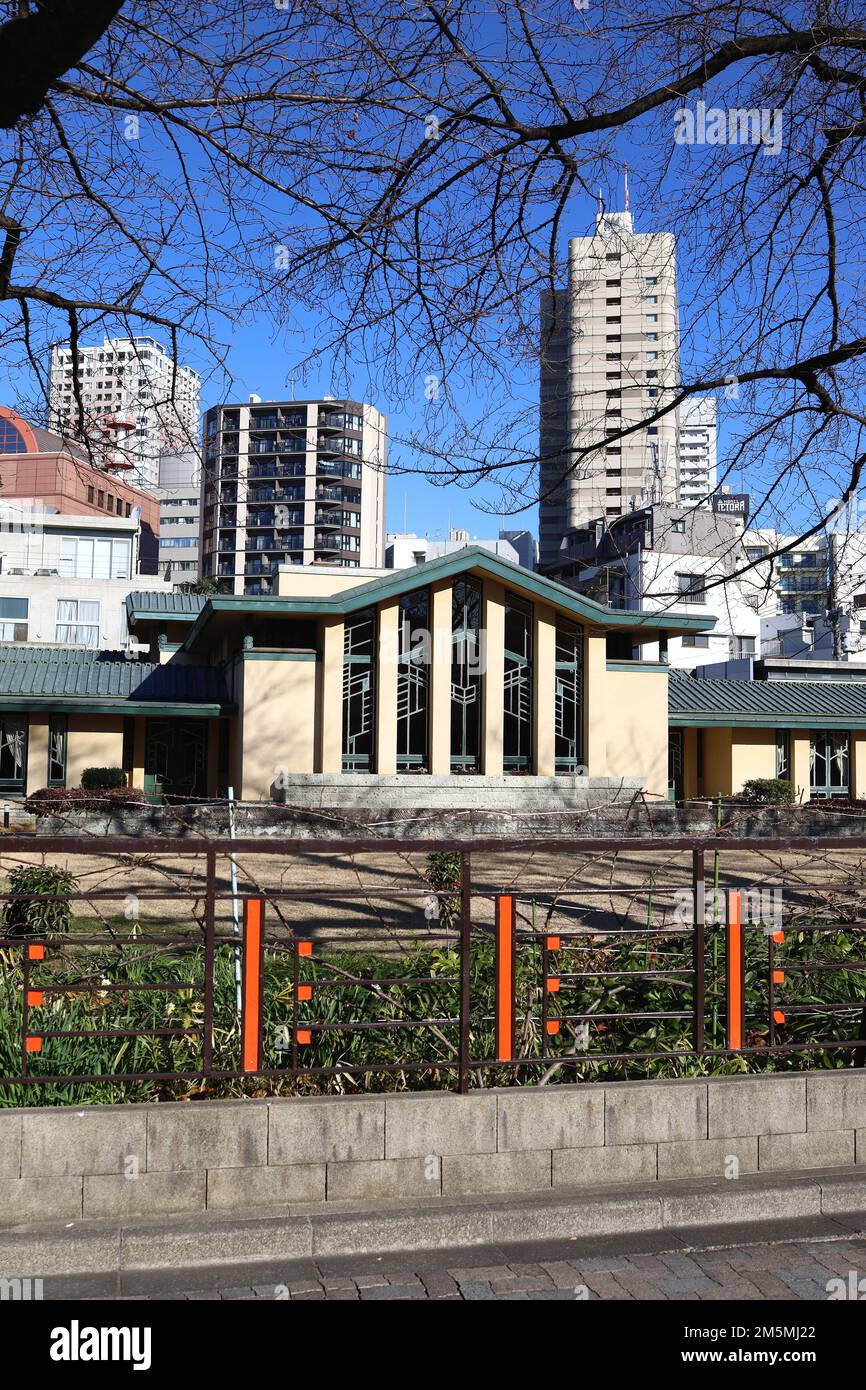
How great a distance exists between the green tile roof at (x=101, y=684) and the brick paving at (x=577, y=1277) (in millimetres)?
26993

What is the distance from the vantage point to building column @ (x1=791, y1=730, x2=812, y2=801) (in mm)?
36344

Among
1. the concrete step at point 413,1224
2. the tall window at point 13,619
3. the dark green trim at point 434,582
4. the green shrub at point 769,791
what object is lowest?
the concrete step at point 413,1224

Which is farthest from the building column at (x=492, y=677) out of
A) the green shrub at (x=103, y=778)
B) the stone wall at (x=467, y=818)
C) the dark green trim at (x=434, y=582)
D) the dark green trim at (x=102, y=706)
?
the green shrub at (x=103, y=778)

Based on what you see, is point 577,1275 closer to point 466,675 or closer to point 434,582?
point 434,582

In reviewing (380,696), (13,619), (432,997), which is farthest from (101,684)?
(432,997)

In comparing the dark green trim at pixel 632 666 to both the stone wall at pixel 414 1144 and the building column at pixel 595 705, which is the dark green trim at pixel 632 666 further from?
the stone wall at pixel 414 1144

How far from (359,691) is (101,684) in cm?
791

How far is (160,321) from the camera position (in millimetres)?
7508

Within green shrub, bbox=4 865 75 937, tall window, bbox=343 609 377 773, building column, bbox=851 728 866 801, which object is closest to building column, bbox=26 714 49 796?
tall window, bbox=343 609 377 773

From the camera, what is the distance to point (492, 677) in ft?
104

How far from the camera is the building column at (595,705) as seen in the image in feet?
107

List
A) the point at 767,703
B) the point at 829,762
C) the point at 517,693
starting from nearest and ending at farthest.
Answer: the point at 517,693, the point at 767,703, the point at 829,762

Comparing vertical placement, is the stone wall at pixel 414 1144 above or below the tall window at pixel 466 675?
below
